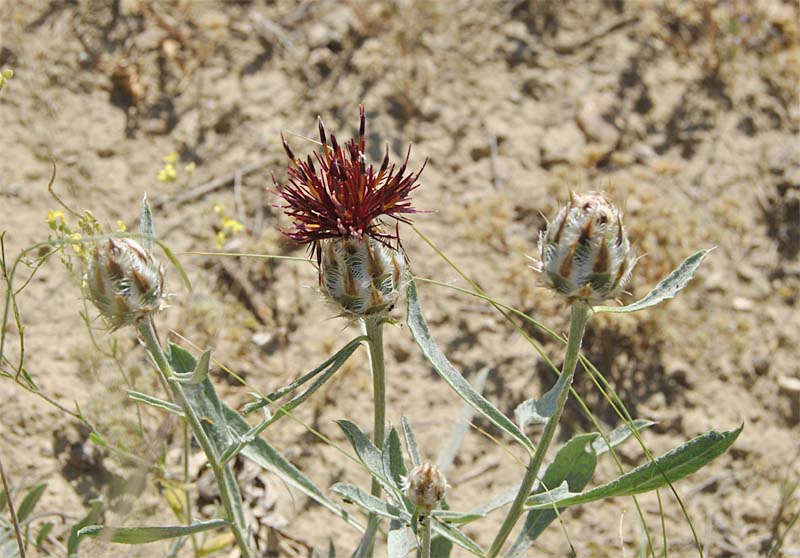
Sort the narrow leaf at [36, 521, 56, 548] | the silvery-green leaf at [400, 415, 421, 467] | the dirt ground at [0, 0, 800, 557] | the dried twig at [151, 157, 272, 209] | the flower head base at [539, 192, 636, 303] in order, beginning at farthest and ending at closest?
the dried twig at [151, 157, 272, 209] < the dirt ground at [0, 0, 800, 557] < the narrow leaf at [36, 521, 56, 548] < the silvery-green leaf at [400, 415, 421, 467] < the flower head base at [539, 192, 636, 303]

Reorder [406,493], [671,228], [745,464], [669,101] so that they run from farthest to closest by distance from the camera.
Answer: [669,101]
[671,228]
[745,464]
[406,493]

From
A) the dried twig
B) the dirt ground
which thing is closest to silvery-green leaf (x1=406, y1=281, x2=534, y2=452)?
the dirt ground

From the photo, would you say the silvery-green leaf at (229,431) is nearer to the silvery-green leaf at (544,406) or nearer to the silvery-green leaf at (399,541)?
the silvery-green leaf at (399,541)

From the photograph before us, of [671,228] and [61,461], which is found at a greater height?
[671,228]

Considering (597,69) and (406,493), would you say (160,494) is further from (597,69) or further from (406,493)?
(597,69)

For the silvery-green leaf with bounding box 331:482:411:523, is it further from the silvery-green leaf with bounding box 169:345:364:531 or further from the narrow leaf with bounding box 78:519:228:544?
the narrow leaf with bounding box 78:519:228:544

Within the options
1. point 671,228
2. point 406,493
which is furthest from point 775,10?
point 406,493

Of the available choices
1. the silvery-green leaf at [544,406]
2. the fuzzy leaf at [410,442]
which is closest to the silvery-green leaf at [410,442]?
the fuzzy leaf at [410,442]
